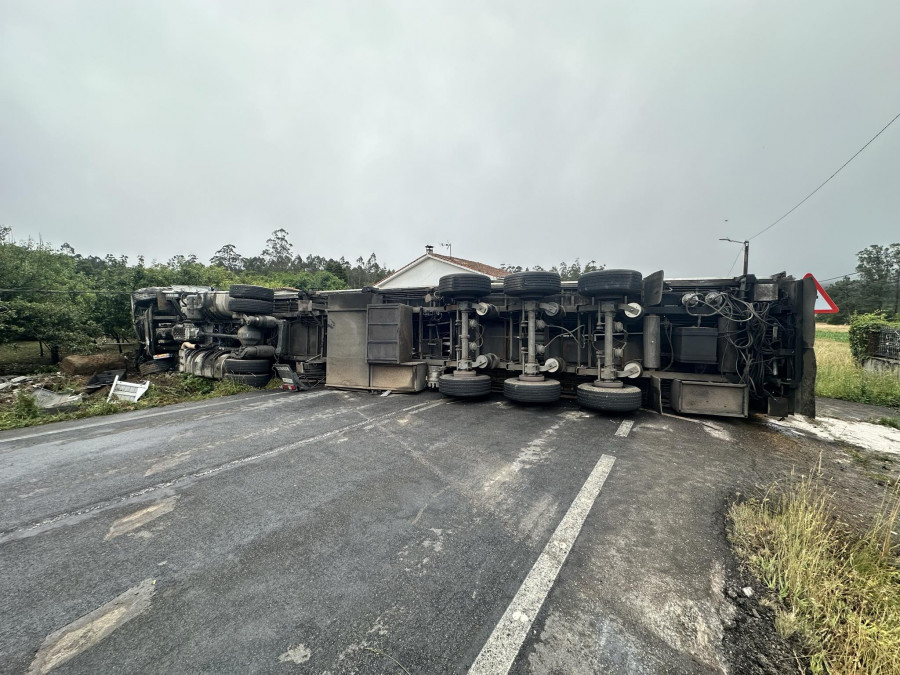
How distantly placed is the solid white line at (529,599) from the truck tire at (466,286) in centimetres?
397

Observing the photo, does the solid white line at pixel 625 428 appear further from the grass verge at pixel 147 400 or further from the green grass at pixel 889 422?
the grass verge at pixel 147 400

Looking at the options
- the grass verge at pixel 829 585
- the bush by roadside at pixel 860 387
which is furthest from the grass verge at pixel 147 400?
the bush by roadside at pixel 860 387

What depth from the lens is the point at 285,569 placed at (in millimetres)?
1718

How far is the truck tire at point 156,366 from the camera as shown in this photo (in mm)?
9273

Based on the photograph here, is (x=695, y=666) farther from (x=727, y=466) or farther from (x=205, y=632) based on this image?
(x=727, y=466)

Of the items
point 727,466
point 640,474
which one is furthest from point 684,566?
point 727,466

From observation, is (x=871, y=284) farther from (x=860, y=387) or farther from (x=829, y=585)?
(x=829, y=585)

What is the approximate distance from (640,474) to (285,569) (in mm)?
2707

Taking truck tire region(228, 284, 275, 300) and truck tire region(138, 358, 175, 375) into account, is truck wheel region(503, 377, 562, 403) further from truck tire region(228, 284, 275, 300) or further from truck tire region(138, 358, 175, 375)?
truck tire region(138, 358, 175, 375)

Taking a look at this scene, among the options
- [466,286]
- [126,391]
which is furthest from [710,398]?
[126,391]

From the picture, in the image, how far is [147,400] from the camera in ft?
20.8

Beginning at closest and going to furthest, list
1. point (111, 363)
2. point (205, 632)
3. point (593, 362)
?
point (205, 632) → point (593, 362) → point (111, 363)

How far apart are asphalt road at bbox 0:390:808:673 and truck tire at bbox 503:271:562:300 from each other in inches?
101

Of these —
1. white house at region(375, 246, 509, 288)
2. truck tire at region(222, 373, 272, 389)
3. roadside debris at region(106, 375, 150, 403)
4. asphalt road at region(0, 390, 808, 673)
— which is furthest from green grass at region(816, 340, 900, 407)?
roadside debris at region(106, 375, 150, 403)
